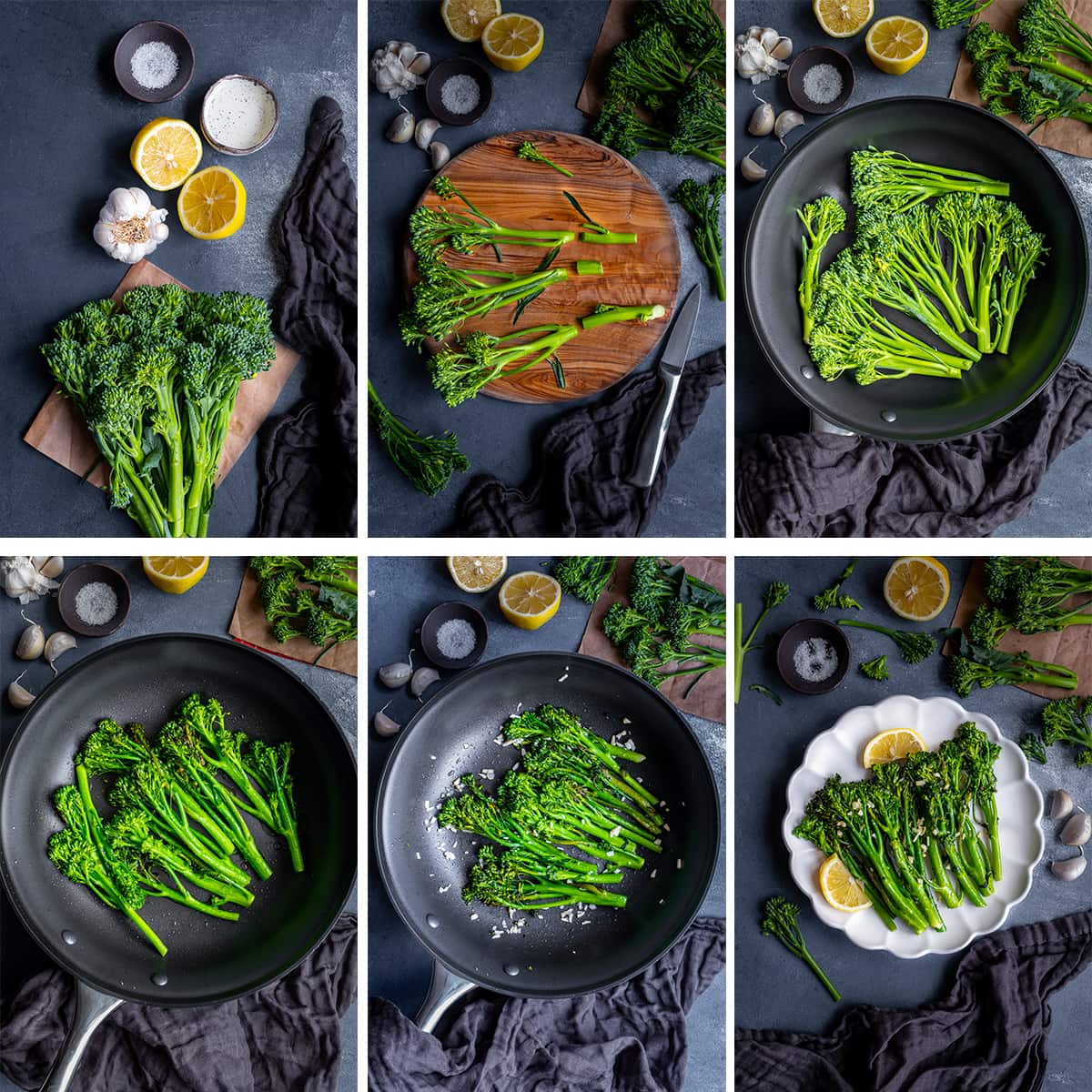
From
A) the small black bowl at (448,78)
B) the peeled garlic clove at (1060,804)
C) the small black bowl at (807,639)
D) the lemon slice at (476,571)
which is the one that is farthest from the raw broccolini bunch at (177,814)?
the peeled garlic clove at (1060,804)

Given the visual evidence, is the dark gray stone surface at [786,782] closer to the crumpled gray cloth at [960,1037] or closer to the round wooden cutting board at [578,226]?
the crumpled gray cloth at [960,1037]

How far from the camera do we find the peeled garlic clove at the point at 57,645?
79.1 inches

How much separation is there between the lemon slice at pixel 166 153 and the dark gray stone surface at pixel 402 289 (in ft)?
1.25

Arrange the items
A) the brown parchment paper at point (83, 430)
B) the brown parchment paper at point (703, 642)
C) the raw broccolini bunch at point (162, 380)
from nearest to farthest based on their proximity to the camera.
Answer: the raw broccolini bunch at point (162, 380) < the brown parchment paper at point (83, 430) < the brown parchment paper at point (703, 642)

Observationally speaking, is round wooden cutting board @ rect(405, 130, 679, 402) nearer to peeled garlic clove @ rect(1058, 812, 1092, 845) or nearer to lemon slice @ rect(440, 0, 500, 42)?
lemon slice @ rect(440, 0, 500, 42)

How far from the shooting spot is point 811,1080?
202 cm

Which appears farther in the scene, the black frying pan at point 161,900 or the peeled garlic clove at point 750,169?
the peeled garlic clove at point 750,169

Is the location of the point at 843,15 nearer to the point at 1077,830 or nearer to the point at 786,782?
the point at 786,782

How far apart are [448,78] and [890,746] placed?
1.72m

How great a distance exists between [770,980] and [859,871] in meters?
0.31

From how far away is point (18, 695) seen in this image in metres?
2.02

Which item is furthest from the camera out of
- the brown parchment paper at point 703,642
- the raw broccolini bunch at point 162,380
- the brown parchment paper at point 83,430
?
the brown parchment paper at point 703,642

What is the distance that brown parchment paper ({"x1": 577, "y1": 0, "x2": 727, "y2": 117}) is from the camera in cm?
201

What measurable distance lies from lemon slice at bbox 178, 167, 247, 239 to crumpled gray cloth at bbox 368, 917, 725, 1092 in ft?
5.46
